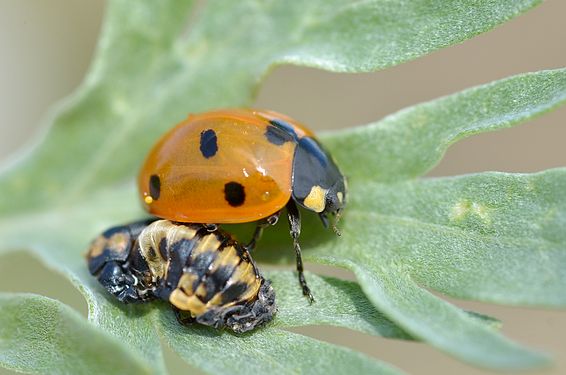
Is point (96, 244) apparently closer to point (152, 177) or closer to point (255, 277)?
point (152, 177)

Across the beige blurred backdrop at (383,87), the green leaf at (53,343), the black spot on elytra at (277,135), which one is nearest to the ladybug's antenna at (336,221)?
the black spot on elytra at (277,135)

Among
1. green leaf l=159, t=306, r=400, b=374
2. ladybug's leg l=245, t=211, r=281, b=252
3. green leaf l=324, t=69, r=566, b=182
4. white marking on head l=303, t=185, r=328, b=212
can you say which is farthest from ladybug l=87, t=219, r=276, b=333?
green leaf l=324, t=69, r=566, b=182

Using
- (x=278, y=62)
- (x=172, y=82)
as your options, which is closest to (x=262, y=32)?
(x=278, y=62)

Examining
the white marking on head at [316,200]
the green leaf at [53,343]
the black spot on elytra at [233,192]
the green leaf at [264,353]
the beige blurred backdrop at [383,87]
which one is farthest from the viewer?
the beige blurred backdrop at [383,87]

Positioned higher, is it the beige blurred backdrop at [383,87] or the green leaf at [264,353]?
the green leaf at [264,353]

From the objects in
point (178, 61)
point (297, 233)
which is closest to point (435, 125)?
point (297, 233)

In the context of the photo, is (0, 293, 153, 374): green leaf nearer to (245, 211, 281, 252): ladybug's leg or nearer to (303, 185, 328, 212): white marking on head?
(245, 211, 281, 252): ladybug's leg

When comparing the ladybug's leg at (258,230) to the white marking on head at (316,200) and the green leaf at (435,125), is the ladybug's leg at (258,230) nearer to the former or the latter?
the white marking on head at (316,200)
